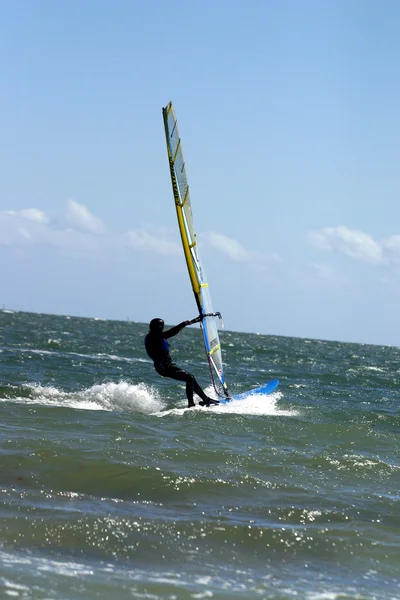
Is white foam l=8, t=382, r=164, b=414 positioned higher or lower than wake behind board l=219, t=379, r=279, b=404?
lower

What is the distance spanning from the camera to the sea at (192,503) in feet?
13.8

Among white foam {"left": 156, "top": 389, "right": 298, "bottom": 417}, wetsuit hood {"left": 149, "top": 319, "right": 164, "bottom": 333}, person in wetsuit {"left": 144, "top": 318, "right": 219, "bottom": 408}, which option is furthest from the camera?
white foam {"left": 156, "top": 389, "right": 298, "bottom": 417}

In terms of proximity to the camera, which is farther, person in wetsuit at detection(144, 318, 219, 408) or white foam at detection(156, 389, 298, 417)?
white foam at detection(156, 389, 298, 417)

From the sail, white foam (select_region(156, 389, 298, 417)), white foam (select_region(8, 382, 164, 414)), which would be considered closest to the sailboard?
the sail

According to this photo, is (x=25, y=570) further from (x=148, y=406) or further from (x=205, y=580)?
(x=148, y=406)

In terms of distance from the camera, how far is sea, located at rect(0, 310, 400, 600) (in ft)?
13.8

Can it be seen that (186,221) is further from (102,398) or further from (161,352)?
(102,398)

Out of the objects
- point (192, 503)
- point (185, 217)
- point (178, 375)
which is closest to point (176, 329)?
point (178, 375)

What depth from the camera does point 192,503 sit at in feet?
19.0

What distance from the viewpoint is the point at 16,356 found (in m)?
19.0

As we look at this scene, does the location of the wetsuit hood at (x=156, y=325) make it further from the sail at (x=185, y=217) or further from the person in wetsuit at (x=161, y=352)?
the sail at (x=185, y=217)

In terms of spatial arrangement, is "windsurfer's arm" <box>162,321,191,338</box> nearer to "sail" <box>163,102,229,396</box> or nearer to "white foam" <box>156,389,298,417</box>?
"sail" <box>163,102,229,396</box>

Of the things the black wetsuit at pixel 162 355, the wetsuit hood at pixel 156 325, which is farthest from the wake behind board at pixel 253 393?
the wetsuit hood at pixel 156 325

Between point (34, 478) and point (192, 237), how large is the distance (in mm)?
5376
